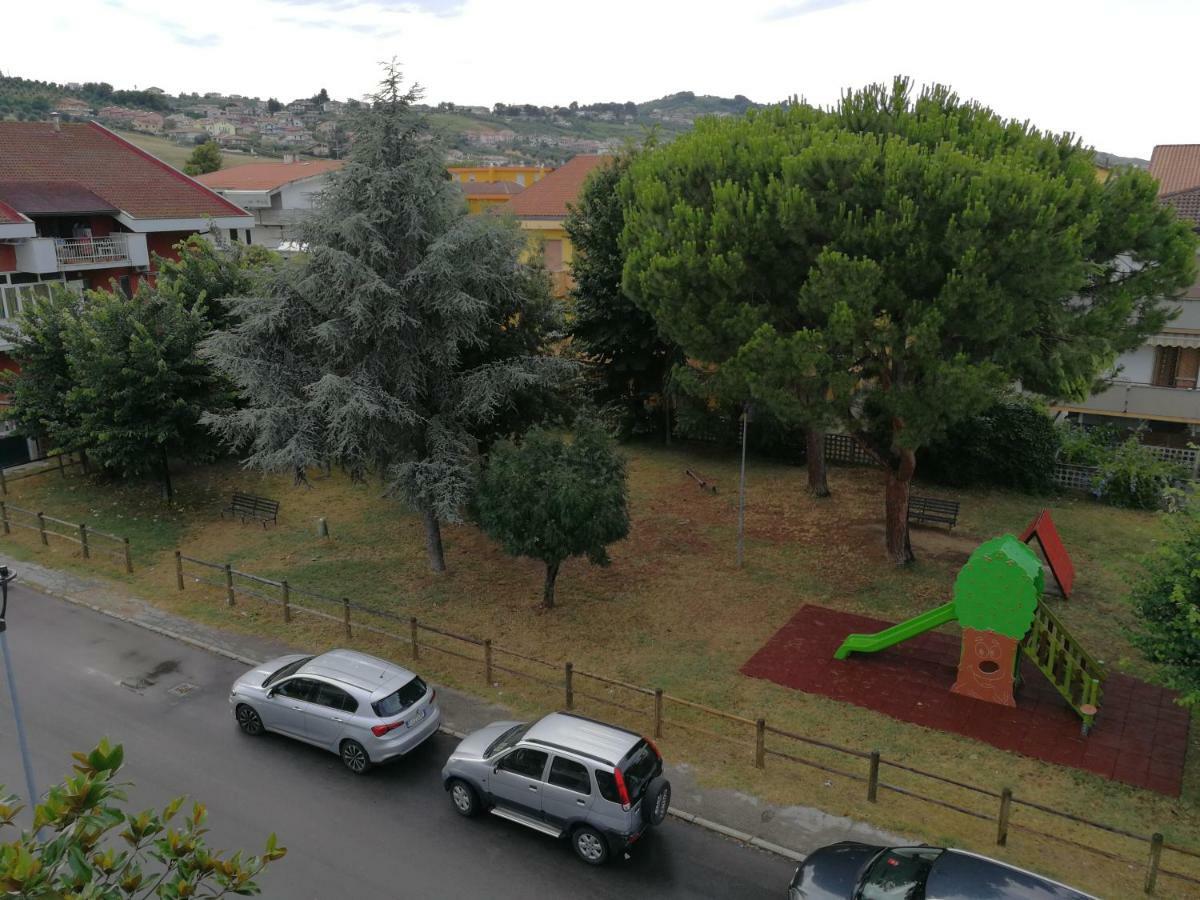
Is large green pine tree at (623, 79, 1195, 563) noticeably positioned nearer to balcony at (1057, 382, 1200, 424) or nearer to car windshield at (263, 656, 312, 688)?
car windshield at (263, 656, 312, 688)

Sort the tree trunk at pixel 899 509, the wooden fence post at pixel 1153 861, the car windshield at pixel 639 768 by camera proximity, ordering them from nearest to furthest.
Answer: the wooden fence post at pixel 1153 861
the car windshield at pixel 639 768
the tree trunk at pixel 899 509

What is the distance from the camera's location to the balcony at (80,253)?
32531 millimetres

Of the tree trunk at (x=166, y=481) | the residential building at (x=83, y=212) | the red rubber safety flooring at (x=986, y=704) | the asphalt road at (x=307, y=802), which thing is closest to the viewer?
the asphalt road at (x=307, y=802)

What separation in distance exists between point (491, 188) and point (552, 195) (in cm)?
1787

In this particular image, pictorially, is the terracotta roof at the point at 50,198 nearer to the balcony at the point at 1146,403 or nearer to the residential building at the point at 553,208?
the residential building at the point at 553,208

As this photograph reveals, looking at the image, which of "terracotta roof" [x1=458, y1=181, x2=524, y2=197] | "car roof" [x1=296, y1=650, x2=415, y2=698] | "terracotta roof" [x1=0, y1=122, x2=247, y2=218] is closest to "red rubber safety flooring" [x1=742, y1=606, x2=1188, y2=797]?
"car roof" [x1=296, y1=650, x2=415, y2=698]

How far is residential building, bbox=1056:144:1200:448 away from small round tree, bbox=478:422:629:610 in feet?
63.0

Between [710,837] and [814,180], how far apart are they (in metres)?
12.2

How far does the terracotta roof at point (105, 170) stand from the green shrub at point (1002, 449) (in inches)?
1243

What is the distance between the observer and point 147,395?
78.4ft

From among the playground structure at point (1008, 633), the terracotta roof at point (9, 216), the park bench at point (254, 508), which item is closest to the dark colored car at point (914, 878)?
the playground structure at point (1008, 633)

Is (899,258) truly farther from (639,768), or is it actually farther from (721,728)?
(639,768)

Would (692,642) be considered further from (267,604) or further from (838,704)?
(267,604)

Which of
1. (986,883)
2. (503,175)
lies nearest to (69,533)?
(986,883)
